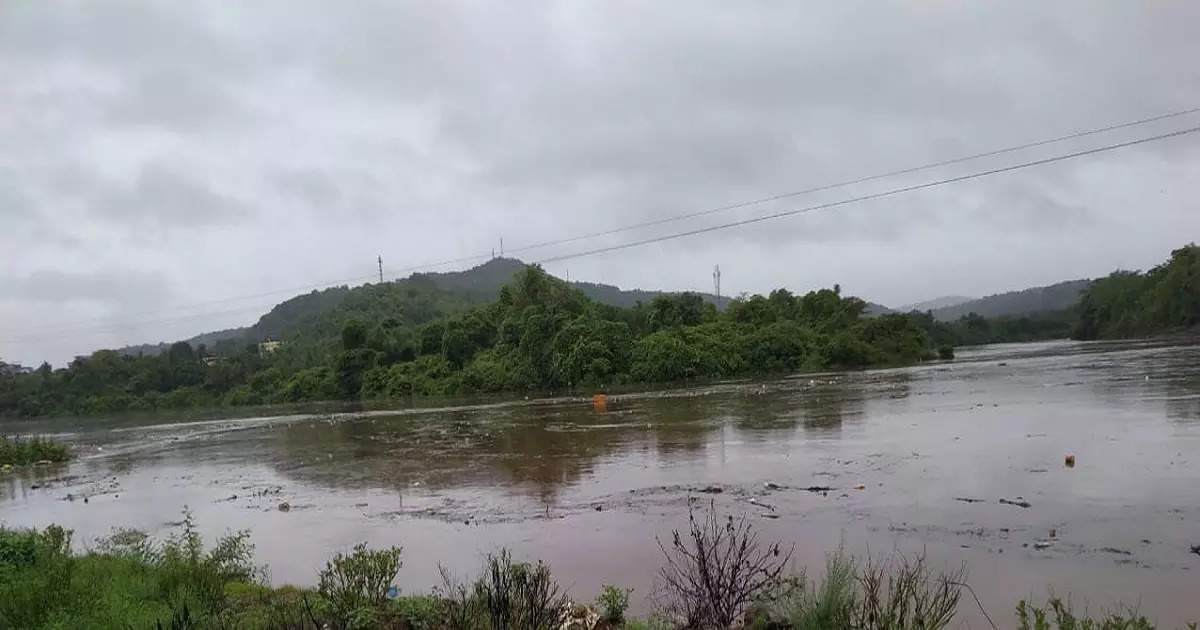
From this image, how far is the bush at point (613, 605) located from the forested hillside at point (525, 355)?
45.7m

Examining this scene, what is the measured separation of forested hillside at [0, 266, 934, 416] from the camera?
54531 mm

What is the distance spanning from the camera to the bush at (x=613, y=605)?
6.18 m

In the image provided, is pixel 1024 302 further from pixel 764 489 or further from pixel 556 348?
pixel 764 489

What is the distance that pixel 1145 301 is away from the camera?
70.9m

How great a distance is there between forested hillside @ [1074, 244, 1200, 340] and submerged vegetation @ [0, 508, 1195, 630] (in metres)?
72.5

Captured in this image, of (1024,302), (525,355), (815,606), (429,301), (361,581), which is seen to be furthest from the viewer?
(1024,302)

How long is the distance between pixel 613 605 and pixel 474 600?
1539 millimetres

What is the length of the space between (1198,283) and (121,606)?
76.6m

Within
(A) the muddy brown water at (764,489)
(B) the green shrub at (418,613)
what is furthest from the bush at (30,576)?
(B) the green shrub at (418,613)

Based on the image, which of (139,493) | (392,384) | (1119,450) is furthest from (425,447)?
(392,384)

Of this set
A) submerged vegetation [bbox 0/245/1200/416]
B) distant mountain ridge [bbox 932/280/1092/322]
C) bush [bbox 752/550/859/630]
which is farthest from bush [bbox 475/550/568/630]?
distant mountain ridge [bbox 932/280/1092/322]

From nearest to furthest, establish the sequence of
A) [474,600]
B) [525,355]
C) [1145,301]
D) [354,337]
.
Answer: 1. [474,600]
2. [525,355]
3. [1145,301]
4. [354,337]

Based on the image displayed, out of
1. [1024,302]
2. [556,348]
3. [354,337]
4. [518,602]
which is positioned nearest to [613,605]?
[518,602]

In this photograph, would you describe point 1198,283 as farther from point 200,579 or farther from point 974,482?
point 200,579
